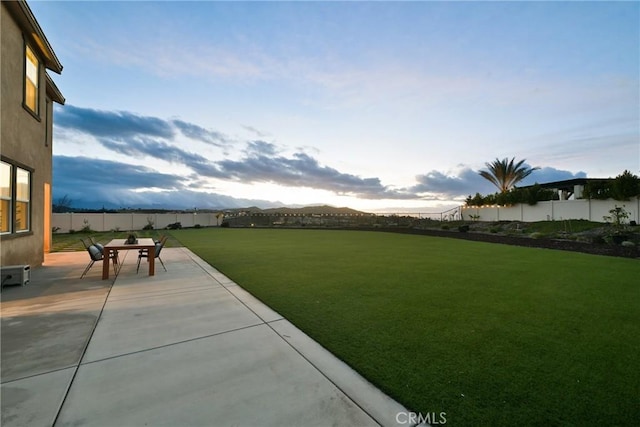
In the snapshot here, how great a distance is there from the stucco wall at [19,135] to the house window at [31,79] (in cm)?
20

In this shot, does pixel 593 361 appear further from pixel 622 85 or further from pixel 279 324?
pixel 622 85

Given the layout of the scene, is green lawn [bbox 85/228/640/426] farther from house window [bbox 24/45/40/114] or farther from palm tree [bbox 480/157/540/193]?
palm tree [bbox 480/157/540/193]

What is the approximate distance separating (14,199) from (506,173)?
3796cm

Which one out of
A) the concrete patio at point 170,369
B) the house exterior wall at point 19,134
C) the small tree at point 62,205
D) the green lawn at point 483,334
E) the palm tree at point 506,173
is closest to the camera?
the concrete patio at point 170,369

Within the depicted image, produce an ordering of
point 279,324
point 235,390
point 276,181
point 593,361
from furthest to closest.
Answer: point 276,181 < point 279,324 < point 593,361 < point 235,390

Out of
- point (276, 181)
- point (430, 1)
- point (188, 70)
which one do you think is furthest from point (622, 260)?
point (276, 181)

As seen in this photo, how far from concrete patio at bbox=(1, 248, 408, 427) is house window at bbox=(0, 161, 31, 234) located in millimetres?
2518

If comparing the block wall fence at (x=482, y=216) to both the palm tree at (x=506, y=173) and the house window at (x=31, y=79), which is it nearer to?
the palm tree at (x=506, y=173)

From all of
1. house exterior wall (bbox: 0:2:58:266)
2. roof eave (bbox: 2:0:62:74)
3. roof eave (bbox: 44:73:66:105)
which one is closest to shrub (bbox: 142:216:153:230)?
roof eave (bbox: 44:73:66:105)

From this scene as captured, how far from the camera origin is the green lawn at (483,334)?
2035 mm

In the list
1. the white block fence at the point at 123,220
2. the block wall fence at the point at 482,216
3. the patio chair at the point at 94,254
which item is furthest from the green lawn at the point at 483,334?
the white block fence at the point at 123,220

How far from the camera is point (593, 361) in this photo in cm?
261

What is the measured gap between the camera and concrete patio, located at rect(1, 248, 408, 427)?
1.91m

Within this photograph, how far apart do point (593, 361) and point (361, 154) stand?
19598 millimetres
